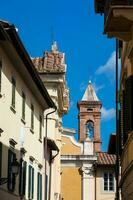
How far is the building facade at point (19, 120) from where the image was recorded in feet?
74.6

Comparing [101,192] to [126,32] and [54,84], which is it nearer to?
[54,84]

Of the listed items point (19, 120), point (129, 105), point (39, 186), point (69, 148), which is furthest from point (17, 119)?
point (69, 148)

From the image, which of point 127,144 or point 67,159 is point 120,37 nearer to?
point 127,144

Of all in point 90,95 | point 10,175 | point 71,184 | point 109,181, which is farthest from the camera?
point 90,95

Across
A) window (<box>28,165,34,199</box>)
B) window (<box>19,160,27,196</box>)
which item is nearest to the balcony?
window (<box>19,160,27,196</box>)

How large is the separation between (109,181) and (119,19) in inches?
1785

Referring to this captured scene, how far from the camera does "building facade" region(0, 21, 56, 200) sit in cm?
2273

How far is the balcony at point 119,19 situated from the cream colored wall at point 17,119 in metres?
8.64

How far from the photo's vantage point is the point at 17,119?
1019 inches

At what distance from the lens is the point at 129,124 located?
1611 cm

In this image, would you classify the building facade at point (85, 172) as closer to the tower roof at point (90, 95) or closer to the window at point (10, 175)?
the tower roof at point (90, 95)

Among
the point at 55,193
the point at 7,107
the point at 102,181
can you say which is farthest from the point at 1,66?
the point at 102,181

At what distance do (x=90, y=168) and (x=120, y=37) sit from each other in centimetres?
4529

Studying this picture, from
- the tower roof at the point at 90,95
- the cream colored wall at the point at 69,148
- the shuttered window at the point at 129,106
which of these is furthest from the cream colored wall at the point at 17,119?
A: the tower roof at the point at 90,95
